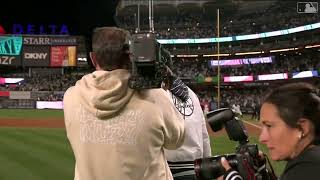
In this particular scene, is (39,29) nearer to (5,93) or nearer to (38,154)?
(5,93)

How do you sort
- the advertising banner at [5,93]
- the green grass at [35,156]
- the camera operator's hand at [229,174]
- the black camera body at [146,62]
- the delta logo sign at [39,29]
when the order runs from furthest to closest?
1. the delta logo sign at [39,29]
2. the advertising banner at [5,93]
3. the green grass at [35,156]
4. the black camera body at [146,62]
5. the camera operator's hand at [229,174]

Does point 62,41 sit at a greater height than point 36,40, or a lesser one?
lesser

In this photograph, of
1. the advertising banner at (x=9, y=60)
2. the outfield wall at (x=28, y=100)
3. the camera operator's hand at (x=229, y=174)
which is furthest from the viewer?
the outfield wall at (x=28, y=100)

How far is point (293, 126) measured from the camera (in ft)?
5.57

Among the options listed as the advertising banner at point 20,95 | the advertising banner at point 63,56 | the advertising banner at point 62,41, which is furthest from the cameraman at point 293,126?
the advertising banner at point 20,95

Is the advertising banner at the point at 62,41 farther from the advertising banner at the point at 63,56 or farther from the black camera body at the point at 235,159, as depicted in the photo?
the black camera body at the point at 235,159

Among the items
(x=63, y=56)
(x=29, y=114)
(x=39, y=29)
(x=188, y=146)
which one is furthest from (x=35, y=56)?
(x=188, y=146)

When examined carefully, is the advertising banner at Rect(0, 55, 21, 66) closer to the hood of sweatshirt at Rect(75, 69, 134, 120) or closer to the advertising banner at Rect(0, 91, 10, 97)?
the advertising banner at Rect(0, 91, 10, 97)

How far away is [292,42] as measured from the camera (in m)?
53.2

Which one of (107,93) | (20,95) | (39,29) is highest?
(39,29)

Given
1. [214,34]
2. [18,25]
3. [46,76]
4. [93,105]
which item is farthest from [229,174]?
[214,34]

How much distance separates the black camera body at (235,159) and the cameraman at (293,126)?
143 mm

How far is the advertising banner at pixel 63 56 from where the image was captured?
132 ft

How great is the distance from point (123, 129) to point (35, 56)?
39503 mm
